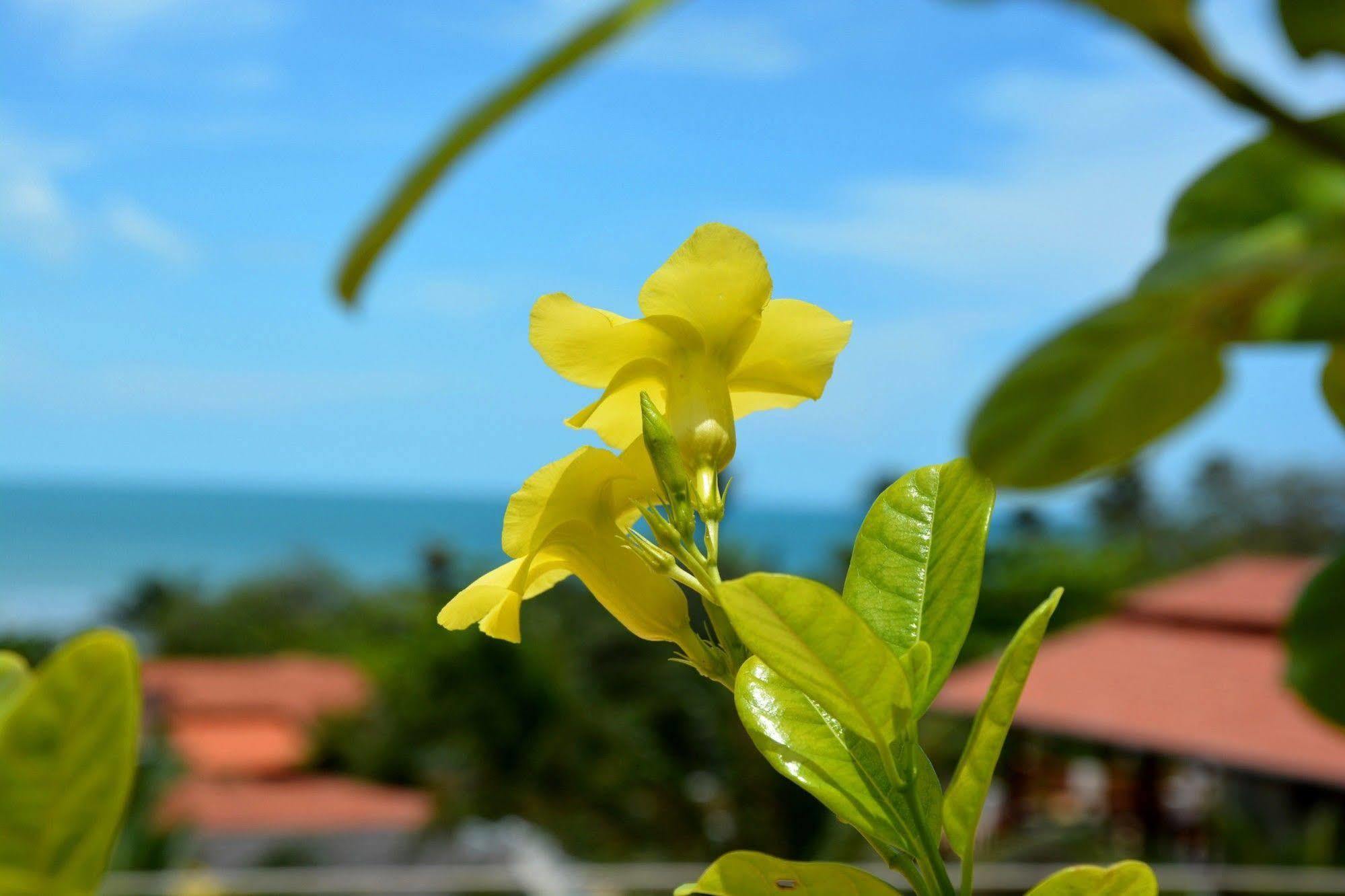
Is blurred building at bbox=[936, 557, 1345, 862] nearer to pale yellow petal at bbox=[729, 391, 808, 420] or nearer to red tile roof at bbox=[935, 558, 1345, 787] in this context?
red tile roof at bbox=[935, 558, 1345, 787]

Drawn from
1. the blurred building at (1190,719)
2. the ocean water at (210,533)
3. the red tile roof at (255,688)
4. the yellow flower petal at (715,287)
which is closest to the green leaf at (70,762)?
the yellow flower petal at (715,287)

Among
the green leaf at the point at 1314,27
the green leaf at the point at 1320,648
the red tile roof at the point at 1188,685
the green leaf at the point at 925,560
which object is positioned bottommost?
the red tile roof at the point at 1188,685

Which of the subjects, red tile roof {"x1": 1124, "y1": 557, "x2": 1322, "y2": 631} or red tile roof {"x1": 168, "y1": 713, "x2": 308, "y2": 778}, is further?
red tile roof {"x1": 168, "y1": 713, "x2": 308, "y2": 778}

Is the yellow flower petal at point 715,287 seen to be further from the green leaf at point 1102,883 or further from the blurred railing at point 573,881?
the blurred railing at point 573,881

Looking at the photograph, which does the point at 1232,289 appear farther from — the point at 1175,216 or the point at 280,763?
the point at 280,763

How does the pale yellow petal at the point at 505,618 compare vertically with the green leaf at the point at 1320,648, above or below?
below

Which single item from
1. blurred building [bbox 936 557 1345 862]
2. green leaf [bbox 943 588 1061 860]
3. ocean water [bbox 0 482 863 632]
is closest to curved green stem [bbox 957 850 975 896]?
green leaf [bbox 943 588 1061 860]

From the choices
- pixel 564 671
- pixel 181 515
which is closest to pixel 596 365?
pixel 564 671
